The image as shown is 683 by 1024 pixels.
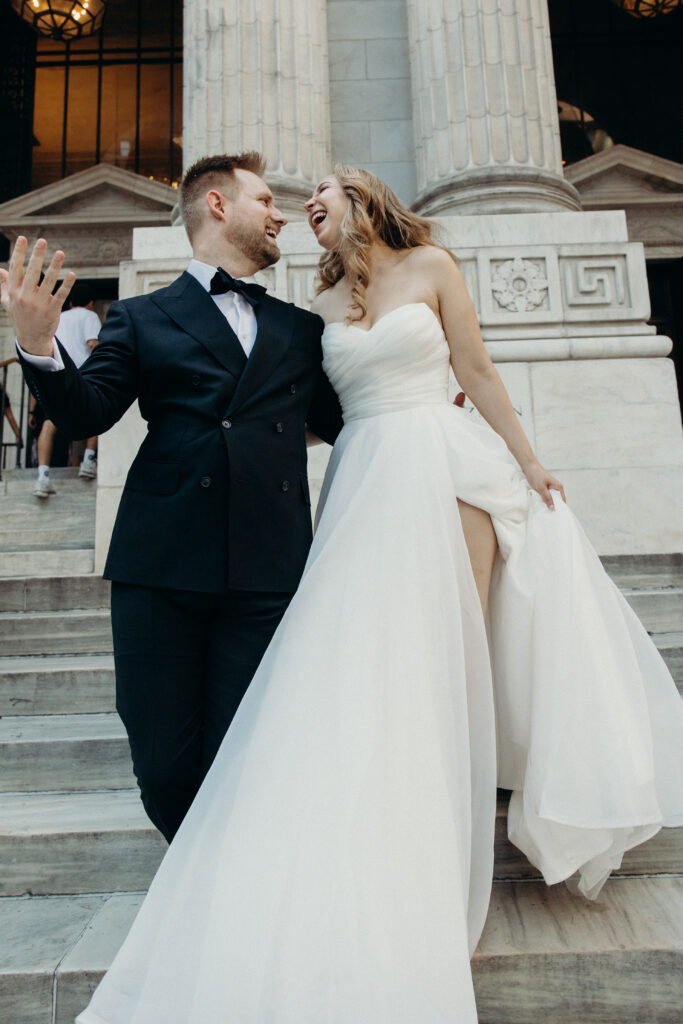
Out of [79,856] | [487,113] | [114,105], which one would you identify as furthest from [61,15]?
[79,856]

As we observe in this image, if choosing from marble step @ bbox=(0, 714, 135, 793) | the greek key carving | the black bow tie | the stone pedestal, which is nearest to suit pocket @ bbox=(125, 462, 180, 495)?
the black bow tie

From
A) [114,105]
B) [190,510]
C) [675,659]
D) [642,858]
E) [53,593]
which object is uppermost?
[114,105]

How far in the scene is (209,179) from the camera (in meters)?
2.66

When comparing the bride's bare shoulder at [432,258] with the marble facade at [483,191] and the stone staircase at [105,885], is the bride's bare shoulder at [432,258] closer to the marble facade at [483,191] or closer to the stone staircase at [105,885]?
the stone staircase at [105,885]

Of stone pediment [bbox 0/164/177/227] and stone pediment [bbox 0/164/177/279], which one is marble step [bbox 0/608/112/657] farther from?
stone pediment [bbox 0/164/177/227]

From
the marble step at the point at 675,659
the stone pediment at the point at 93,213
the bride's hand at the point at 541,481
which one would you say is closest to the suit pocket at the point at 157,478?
the bride's hand at the point at 541,481

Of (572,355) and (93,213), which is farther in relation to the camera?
(93,213)

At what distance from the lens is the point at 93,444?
281 inches

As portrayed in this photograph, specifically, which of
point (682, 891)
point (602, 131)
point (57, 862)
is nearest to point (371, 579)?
point (682, 891)

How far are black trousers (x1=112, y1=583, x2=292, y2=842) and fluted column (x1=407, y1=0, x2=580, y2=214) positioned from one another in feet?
15.9

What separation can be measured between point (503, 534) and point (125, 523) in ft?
3.77

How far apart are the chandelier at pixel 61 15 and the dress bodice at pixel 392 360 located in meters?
11.5

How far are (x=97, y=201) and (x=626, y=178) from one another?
307 inches

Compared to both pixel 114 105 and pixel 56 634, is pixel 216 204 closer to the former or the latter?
pixel 56 634
